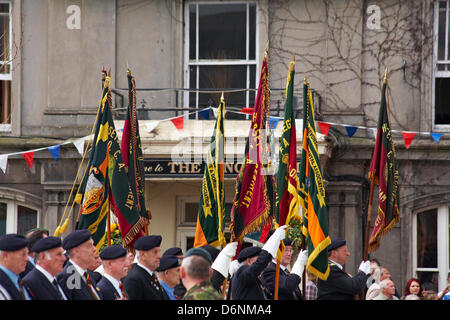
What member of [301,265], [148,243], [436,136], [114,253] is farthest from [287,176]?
[436,136]

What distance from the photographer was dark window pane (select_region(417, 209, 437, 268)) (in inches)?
669

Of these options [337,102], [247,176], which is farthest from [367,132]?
[247,176]

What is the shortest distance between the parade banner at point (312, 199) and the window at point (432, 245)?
675 centimetres

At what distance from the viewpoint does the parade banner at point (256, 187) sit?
10953 mm

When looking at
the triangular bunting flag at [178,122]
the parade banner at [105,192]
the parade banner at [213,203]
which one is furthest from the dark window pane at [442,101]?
the parade banner at [105,192]

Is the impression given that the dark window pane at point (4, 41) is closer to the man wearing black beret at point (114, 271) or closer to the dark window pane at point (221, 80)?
the dark window pane at point (221, 80)

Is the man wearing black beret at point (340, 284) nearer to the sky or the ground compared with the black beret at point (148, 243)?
nearer to the ground

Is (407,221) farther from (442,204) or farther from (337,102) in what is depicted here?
(337,102)

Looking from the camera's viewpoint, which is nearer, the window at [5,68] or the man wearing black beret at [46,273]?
the man wearing black beret at [46,273]

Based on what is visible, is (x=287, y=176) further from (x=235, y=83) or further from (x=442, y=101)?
(x=442, y=101)

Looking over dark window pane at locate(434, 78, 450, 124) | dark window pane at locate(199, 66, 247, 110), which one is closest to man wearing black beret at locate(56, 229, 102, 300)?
dark window pane at locate(199, 66, 247, 110)

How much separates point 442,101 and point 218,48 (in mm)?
4172

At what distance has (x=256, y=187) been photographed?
11133 mm

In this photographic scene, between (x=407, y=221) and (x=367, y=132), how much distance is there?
1.73m
